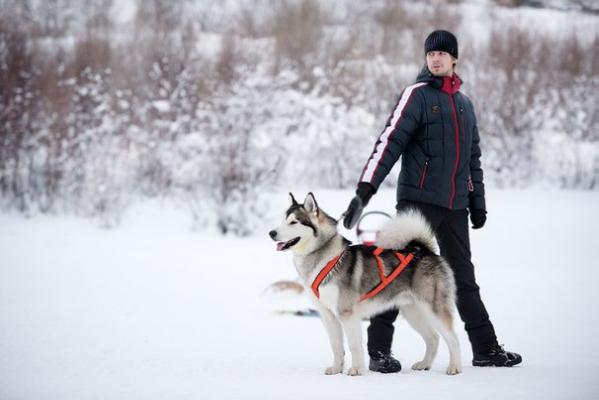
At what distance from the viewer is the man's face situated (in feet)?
10.3

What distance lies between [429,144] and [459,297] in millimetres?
860

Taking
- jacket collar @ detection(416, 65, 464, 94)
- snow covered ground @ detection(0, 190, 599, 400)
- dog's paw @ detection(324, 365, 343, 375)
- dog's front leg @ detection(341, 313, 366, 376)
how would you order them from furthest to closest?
jacket collar @ detection(416, 65, 464, 94) → dog's paw @ detection(324, 365, 343, 375) → dog's front leg @ detection(341, 313, 366, 376) → snow covered ground @ detection(0, 190, 599, 400)

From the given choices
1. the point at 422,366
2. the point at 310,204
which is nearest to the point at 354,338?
the point at 422,366

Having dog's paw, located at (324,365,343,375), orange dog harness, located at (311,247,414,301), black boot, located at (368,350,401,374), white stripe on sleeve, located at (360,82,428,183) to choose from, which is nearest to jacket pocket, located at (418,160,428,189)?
white stripe on sleeve, located at (360,82,428,183)

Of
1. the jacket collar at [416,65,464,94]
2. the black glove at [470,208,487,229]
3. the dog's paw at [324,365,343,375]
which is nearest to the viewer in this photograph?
the dog's paw at [324,365,343,375]

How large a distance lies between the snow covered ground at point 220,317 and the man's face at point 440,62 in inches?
62.6

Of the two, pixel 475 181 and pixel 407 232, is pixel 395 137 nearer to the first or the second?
pixel 407 232

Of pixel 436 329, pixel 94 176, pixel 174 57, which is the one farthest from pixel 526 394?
pixel 174 57

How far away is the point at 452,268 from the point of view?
320 cm

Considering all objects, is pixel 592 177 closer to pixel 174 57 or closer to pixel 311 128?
pixel 311 128

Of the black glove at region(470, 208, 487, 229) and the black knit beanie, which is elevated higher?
the black knit beanie

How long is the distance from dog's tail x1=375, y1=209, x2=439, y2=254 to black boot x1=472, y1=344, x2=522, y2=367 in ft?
2.09

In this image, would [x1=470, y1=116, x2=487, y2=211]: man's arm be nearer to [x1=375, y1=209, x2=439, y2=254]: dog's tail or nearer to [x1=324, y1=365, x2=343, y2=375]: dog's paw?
[x1=375, y1=209, x2=439, y2=254]: dog's tail

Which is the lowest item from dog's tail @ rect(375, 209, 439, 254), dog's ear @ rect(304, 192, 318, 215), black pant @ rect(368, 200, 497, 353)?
black pant @ rect(368, 200, 497, 353)
